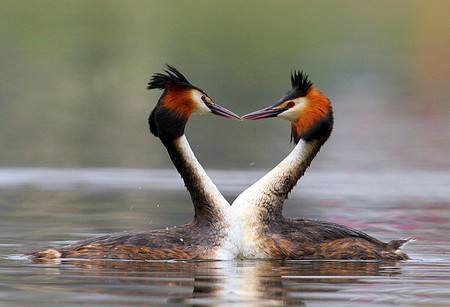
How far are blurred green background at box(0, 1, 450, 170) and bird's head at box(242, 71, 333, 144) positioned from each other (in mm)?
7228

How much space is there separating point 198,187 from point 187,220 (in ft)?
7.53

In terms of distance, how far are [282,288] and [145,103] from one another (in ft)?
71.0

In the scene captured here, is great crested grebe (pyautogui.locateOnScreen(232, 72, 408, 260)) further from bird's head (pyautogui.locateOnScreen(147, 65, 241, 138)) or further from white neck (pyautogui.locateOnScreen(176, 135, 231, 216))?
bird's head (pyautogui.locateOnScreen(147, 65, 241, 138))

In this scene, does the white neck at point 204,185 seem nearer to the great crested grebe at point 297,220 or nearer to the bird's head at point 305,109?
the great crested grebe at point 297,220

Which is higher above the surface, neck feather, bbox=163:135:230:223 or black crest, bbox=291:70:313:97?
black crest, bbox=291:70:313:97

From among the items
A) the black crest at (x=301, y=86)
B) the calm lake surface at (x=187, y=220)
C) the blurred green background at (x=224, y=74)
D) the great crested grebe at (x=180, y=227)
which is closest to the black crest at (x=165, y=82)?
the great crested grebe at (x=180, y=227)

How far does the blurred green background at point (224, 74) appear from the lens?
75.9 feet

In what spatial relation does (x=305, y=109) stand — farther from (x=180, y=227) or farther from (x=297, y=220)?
(x=180, y=227)

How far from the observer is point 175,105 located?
12.5 metres

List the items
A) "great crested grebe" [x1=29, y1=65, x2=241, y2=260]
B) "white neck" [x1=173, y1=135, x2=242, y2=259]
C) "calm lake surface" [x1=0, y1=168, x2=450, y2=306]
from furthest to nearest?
"white neck" [x1=173, y1=135, x2=242, y2=259] → "great crested grebe" [x1=29, y1=65, x2=241, y2=260] → "calm lake surface" [x1=0, y1=168, x2=450, y2=306]

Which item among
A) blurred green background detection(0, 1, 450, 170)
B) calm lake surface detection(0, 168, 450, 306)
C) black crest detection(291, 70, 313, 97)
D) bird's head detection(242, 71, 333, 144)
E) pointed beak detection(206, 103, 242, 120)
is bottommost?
calm lake surface detection(0, 168, 450, 306)

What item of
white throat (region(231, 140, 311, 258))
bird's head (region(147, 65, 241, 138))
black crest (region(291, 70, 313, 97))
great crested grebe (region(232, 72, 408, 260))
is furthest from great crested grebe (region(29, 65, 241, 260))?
black crest (region(291, 70, 313, 97))

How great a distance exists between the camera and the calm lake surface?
1007 centimetres

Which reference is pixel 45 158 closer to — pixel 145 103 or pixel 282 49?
pixel 145 103
